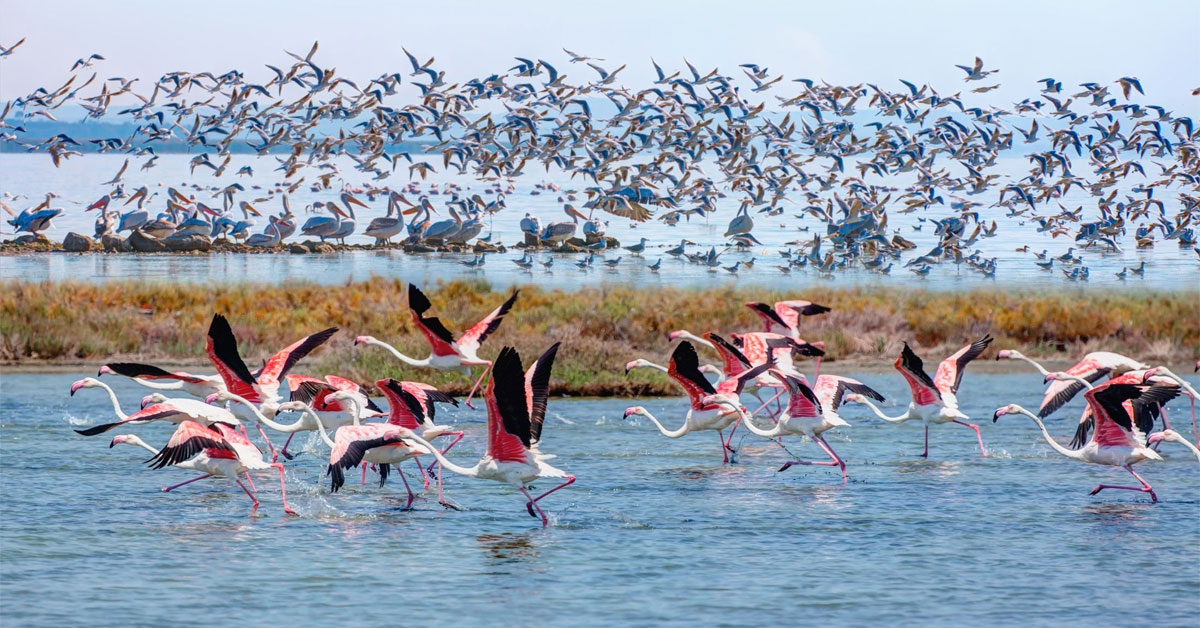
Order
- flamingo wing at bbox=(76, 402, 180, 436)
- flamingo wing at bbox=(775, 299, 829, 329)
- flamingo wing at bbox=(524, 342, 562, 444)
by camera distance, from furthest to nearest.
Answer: flamingo wing at bbox=(775, 299, 829, 329) < flamingo wing at bbox=(76, 402, 180, 436) < flamingo wing at bbox=(524, 342, 562, 444)

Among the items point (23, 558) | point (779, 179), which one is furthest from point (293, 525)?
point (779, 179)

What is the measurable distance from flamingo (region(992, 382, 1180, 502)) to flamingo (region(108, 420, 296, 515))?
6.45 metres

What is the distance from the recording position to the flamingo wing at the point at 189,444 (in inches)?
486

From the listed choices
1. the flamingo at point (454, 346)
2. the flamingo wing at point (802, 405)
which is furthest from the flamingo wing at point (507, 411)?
the flamingo at point (454, 346)

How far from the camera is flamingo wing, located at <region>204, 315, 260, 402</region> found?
14.2 meters

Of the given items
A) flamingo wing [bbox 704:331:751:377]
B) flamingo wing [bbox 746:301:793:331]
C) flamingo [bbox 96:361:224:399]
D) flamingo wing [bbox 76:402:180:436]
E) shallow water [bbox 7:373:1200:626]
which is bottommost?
shallow water [bbox 7:373:1200:626]

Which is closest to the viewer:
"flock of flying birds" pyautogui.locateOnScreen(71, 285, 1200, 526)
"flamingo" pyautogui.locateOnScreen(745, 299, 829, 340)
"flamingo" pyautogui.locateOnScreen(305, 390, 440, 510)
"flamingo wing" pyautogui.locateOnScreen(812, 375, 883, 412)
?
"flamingo" pyautogui.locateOnScreen(305, 390, 440, 510)

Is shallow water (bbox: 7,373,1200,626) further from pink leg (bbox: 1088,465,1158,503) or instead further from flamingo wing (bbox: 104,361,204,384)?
flamingo wing (bbox: 104,361,204,384)

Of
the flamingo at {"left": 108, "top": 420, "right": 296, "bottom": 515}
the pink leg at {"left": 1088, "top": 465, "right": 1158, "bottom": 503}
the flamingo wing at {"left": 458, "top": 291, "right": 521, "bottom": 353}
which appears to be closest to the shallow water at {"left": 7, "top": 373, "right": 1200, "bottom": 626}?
the pink leg at {"left": 1088, "top": 465, "right": 1158, "bottom": 503}

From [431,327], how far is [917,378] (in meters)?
4.99

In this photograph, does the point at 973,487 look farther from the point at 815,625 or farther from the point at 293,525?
the point at 293,525

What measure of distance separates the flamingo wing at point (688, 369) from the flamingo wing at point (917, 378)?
1787mm

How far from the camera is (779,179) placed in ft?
129

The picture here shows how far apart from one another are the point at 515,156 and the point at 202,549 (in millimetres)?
24363
